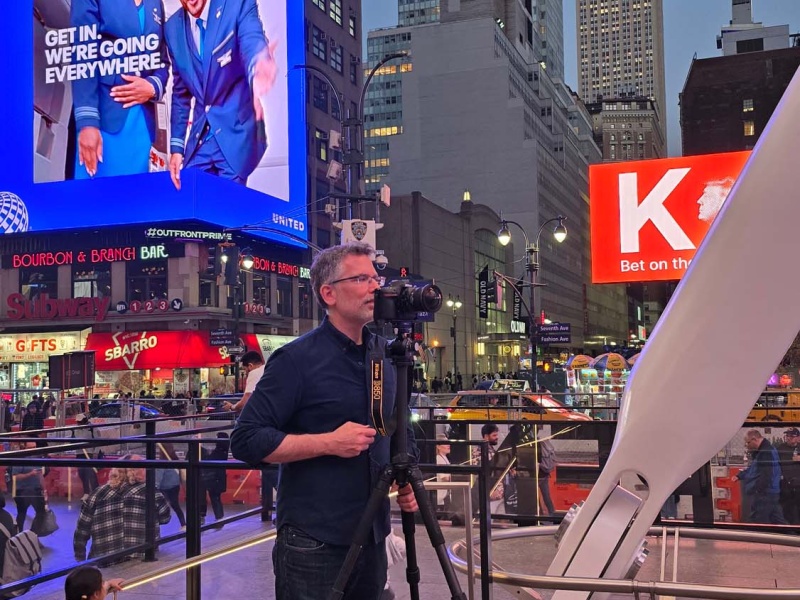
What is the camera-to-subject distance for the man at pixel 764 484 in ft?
26.9

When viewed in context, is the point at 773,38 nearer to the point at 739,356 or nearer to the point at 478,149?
the point at 478,149

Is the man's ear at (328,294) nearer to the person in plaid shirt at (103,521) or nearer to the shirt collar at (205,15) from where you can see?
the person in plaid shirt at (103,521)

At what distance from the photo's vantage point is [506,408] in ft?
47.0

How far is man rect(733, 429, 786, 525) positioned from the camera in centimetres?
820

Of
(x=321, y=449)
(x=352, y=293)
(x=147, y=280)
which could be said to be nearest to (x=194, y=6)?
(x=147, y=280)

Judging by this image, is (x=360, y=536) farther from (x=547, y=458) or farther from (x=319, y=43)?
(x=319, y=43)

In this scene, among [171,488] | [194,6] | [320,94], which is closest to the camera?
[171,488]

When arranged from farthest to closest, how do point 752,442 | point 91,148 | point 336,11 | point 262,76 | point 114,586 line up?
point 336,11 < point 262,76 < point 91,148 < point 752,442 < point 114,586

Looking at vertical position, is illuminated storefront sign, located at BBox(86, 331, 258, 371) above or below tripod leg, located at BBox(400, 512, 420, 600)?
above

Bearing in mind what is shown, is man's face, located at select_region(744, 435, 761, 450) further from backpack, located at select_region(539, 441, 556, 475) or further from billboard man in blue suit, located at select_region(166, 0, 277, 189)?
billboard man in blue suit, located at select_region(166, 0, 277, 189)

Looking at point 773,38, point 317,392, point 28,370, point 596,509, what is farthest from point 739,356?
point 773,38

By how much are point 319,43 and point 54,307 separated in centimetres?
3130

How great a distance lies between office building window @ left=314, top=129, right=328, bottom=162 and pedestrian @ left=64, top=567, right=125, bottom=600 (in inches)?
2330

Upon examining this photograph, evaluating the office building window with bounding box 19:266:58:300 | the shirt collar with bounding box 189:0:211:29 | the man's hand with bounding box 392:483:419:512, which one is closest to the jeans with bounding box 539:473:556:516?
the man's hand with bounding box 392:483:419:512
